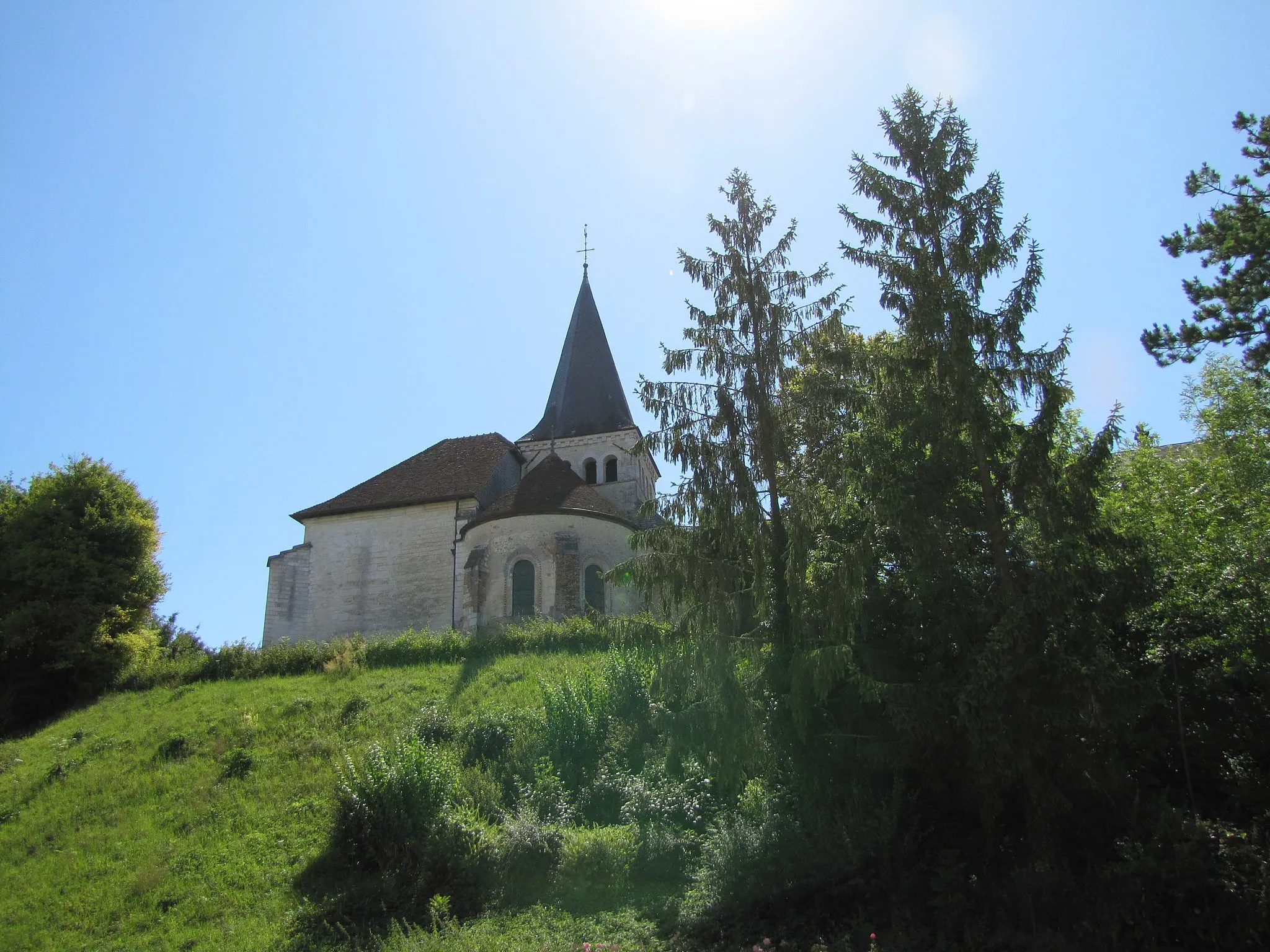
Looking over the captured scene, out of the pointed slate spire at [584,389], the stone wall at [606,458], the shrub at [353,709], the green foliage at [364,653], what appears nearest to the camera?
the shrub at [353,709]

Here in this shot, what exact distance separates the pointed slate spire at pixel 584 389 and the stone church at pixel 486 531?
0.06 meters

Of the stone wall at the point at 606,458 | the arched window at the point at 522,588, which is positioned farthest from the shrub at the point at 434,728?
the stone wall at the point at 606,458

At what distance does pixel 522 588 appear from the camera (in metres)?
28.5

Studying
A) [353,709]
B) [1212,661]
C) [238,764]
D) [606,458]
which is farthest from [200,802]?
[606,458]

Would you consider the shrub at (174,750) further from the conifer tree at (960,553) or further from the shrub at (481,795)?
the conifer tree at (960,553)

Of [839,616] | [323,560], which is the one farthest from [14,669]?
[839,616]

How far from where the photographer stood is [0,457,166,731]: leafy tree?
25.0m

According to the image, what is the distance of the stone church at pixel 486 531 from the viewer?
93.0ft

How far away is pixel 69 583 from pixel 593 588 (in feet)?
47.5

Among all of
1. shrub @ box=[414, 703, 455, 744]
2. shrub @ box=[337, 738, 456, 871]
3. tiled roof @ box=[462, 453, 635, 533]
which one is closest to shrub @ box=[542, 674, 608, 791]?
shrub @ box=[414, 703, 455, 744]

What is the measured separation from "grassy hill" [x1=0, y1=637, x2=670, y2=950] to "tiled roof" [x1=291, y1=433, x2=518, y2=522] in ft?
30.9

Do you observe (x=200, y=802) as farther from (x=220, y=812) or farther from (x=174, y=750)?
(x=174, y=750)

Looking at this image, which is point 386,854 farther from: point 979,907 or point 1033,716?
point 1033,716

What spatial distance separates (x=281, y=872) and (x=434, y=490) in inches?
809
